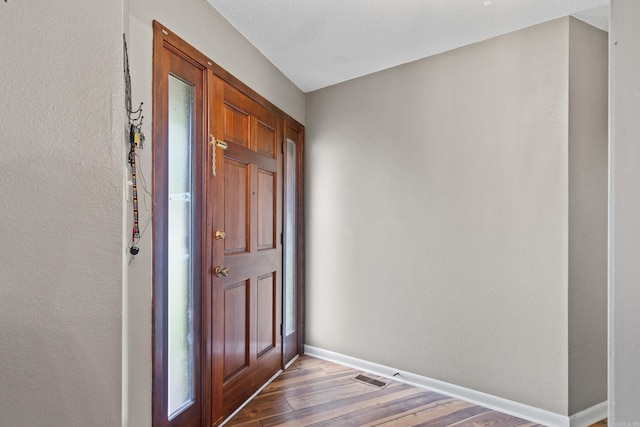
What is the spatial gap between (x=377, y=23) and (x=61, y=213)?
1.94m

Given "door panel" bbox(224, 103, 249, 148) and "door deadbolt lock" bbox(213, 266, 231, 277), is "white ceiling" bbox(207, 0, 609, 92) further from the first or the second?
"door deadbolt lock" bbox(213, 266, 231, 277)

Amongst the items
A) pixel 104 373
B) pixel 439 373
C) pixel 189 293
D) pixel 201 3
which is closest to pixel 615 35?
pixel 104 373

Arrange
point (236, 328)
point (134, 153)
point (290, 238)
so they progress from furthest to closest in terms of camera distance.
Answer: point (290, 238)
point (236, 328)
point (134, 153)

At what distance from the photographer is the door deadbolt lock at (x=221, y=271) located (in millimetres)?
1843

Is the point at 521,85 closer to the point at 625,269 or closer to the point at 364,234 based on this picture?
the point at 364,234

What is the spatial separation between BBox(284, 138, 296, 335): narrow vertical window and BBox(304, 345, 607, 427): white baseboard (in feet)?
1.65

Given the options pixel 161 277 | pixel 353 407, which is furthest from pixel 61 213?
pixel 353 407

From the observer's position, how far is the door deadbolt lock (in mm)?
1843

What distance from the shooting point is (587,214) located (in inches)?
76.6

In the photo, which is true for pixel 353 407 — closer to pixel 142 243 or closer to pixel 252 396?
pixel 252 396

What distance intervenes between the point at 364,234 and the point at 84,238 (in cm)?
A: 215

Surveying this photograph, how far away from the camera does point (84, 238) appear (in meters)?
0.69

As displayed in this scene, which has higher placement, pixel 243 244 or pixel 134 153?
pixel 134 153

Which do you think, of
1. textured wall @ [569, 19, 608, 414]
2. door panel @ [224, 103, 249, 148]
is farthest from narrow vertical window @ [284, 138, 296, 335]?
textured wall @ [569, 19, 608, 414]
